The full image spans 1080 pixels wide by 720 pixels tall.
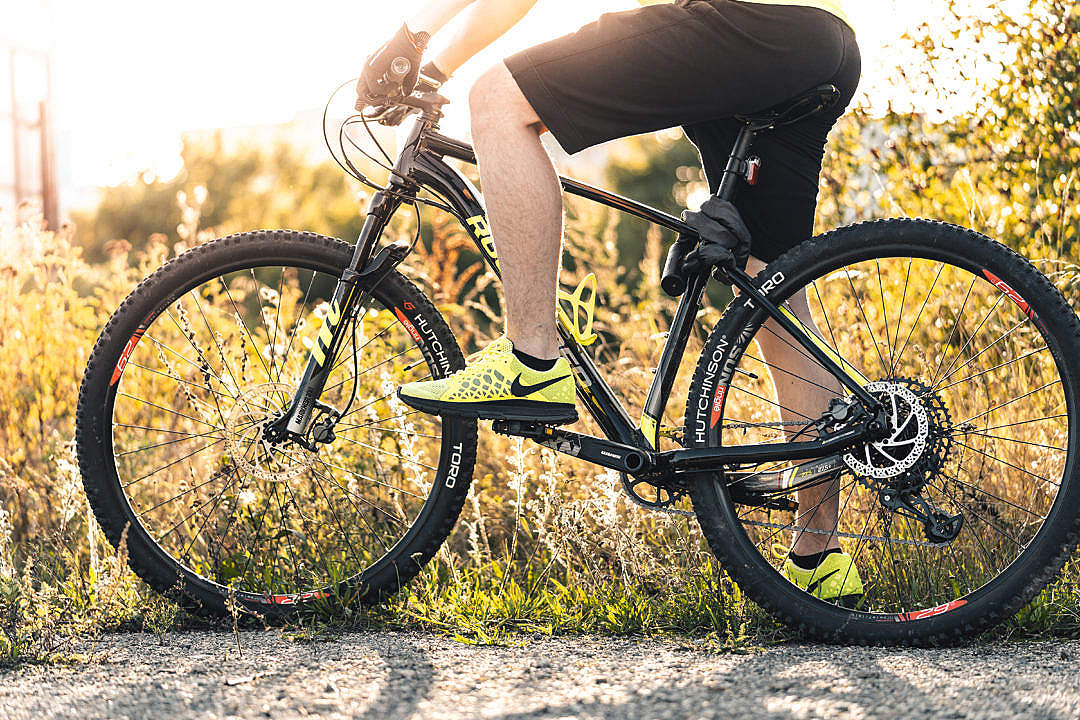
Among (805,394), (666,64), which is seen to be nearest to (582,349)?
(805,394)

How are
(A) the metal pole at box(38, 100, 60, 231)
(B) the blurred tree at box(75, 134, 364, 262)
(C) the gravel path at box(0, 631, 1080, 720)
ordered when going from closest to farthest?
(C) the gravel path at box(0, 631, 1080, 720) → (A) the metal pole at box(38, 100, 60, 231) → (B) the blurred tree at box(75, 134, 364, 262)

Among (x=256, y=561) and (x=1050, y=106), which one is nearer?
(x=256, y=561)

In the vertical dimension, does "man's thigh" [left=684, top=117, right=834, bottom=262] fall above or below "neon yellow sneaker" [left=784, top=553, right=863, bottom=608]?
above

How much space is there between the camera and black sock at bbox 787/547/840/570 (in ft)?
9.94

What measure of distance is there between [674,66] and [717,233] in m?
0.44

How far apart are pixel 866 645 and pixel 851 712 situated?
57 cm

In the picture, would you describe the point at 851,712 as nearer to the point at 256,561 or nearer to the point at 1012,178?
the point at 256,561

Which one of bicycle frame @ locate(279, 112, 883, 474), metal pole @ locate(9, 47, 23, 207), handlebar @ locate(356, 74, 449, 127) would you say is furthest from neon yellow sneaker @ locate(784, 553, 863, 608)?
metal pole @ locate(9, 47, 23, 207)

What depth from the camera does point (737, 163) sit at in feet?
9.53

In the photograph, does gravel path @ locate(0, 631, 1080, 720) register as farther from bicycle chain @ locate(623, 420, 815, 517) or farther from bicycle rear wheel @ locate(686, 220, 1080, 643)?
bicycle chain @ locate(623, 420, 815, 517)

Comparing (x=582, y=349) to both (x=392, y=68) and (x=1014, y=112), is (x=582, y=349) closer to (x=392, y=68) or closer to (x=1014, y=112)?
(x=392, y=68)

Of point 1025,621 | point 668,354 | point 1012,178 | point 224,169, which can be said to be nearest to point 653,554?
point 668,354

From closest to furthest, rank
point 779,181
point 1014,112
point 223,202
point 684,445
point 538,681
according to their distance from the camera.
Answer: point 538,681
point 684,445
point 779,181
point 1014,112
point 223,202

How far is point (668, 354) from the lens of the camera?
3.01 meters
